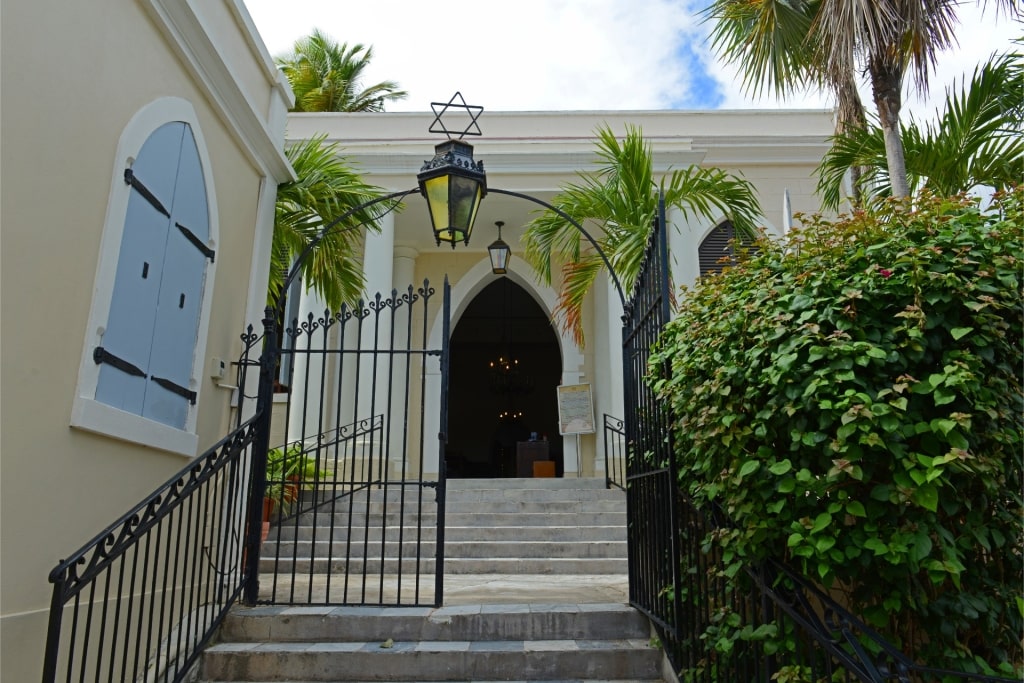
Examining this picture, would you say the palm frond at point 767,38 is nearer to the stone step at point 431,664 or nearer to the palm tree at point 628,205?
the palm tree at point 628,205

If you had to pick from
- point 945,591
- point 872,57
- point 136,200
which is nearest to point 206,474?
point 136,200

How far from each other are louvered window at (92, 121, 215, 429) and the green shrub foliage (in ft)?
9.87

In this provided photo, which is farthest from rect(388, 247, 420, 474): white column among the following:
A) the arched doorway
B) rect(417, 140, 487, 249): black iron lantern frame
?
rect(417, 140, 487, 249): black iron lantern frame

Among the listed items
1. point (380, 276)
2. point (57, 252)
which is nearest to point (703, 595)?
point (57, 252)

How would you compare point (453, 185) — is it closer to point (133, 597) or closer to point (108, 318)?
point (108, 318)

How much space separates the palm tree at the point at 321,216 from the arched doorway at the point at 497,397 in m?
10.1

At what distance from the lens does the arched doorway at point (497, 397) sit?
1767 centimetres

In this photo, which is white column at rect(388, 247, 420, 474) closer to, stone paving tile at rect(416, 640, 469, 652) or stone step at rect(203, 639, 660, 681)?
stone paving tile at rect(416, 640, 469, 652)

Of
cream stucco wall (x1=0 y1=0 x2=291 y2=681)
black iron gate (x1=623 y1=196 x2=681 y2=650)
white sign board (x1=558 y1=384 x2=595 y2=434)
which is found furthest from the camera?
white sign board (x1=558 y1=384 x2=595 y2=434)

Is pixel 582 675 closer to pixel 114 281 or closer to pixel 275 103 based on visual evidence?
pixel 114 281

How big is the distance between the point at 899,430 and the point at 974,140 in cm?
459

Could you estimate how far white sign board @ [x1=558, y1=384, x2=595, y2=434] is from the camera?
37.5 ft

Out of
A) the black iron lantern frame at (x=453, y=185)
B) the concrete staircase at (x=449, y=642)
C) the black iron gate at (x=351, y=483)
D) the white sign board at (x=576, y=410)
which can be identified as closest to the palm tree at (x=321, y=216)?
the black iron gate at (x=351, y=483)

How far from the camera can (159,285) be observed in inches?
169
